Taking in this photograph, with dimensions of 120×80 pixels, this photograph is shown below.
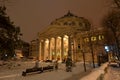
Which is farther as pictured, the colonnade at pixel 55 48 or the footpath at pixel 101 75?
the colonnade at pixel 55 48

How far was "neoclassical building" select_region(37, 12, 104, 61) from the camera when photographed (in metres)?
77.4

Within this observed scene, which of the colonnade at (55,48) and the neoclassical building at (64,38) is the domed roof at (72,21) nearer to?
the neoclassical building at (64,38)

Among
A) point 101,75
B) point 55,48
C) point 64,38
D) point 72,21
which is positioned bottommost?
point 101,75

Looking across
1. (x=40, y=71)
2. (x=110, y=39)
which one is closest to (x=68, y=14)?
(x=110, y=39)

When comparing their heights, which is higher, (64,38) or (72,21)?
(72,21)

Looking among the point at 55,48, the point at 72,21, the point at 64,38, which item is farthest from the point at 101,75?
the point at 72,21

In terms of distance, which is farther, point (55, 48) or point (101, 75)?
point (55, 48)

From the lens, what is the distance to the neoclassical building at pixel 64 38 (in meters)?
77.4

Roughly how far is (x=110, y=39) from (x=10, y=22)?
2378 centimetres

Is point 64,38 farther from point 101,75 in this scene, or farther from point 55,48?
point 101,75

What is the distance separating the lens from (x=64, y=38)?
84938mm

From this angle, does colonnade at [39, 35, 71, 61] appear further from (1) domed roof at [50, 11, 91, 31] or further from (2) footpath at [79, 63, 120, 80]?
(2) footpath at [79, 63, 120, 80]

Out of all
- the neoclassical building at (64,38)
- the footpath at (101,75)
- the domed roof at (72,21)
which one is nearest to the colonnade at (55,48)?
the neoclassical building at (64,38)

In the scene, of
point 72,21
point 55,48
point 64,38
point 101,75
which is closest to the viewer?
point 101,75
